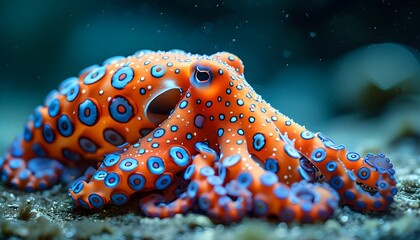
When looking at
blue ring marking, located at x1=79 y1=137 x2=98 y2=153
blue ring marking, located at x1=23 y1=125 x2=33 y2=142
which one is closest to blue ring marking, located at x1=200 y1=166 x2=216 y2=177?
blue ring marking, located at x1=79 y1=137 x2=98 y2=153

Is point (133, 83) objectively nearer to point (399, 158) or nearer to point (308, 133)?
point (308, 133)

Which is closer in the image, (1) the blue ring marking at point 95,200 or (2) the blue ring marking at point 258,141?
(2) the blue ring marking at point 258,141

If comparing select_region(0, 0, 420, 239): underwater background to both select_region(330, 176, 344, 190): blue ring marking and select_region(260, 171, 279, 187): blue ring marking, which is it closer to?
select_region(330, 176, 344, 190): blue ring marking

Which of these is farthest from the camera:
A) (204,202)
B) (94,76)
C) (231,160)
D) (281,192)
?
(94,76)

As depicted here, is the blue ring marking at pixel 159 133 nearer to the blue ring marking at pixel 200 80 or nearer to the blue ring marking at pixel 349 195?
the blue ring marking at pixel 200 80

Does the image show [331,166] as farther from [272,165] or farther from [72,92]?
[72,92]

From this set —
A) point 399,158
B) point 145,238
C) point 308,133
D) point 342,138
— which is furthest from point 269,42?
point 145,238

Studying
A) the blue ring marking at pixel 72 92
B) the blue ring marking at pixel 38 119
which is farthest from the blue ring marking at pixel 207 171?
the blue ring marking at pixel 38 119

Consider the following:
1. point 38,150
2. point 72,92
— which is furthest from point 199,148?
point 38,150
